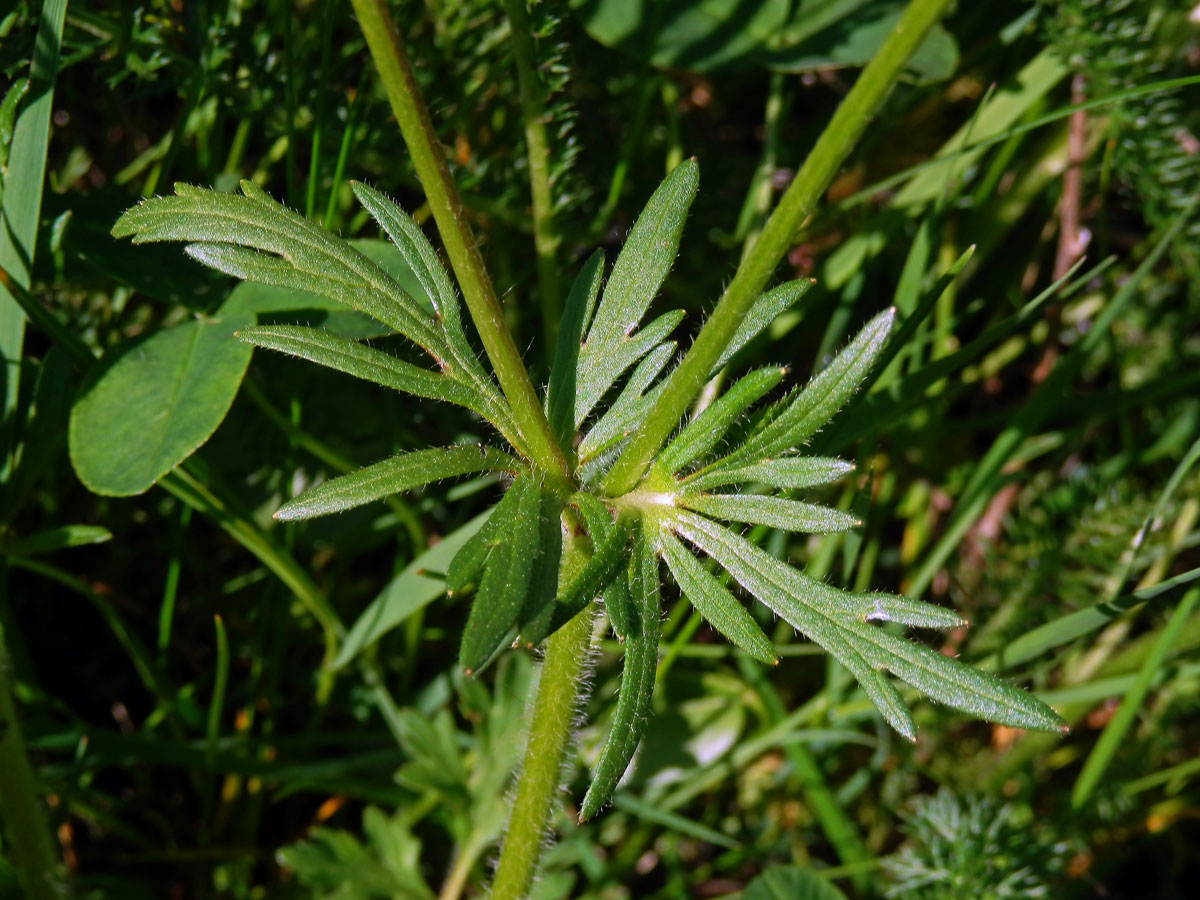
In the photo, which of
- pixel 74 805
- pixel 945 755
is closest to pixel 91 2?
pixel 74 805

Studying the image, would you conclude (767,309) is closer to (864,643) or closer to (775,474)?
(775,474)

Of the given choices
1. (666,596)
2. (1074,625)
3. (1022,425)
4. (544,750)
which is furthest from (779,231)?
(666,596)

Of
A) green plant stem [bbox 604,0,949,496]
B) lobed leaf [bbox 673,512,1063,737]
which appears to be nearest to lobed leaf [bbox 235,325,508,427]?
green plant stem [bbox 604,0,949,496]

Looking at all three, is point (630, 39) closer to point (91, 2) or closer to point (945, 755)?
point (91, 2)

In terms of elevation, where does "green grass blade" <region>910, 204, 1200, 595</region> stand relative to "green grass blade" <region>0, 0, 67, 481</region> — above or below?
below

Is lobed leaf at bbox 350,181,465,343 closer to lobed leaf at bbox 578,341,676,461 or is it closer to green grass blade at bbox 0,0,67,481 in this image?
lobed leaf at bbox 578,341,676,461

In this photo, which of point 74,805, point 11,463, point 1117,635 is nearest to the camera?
point 11,463
